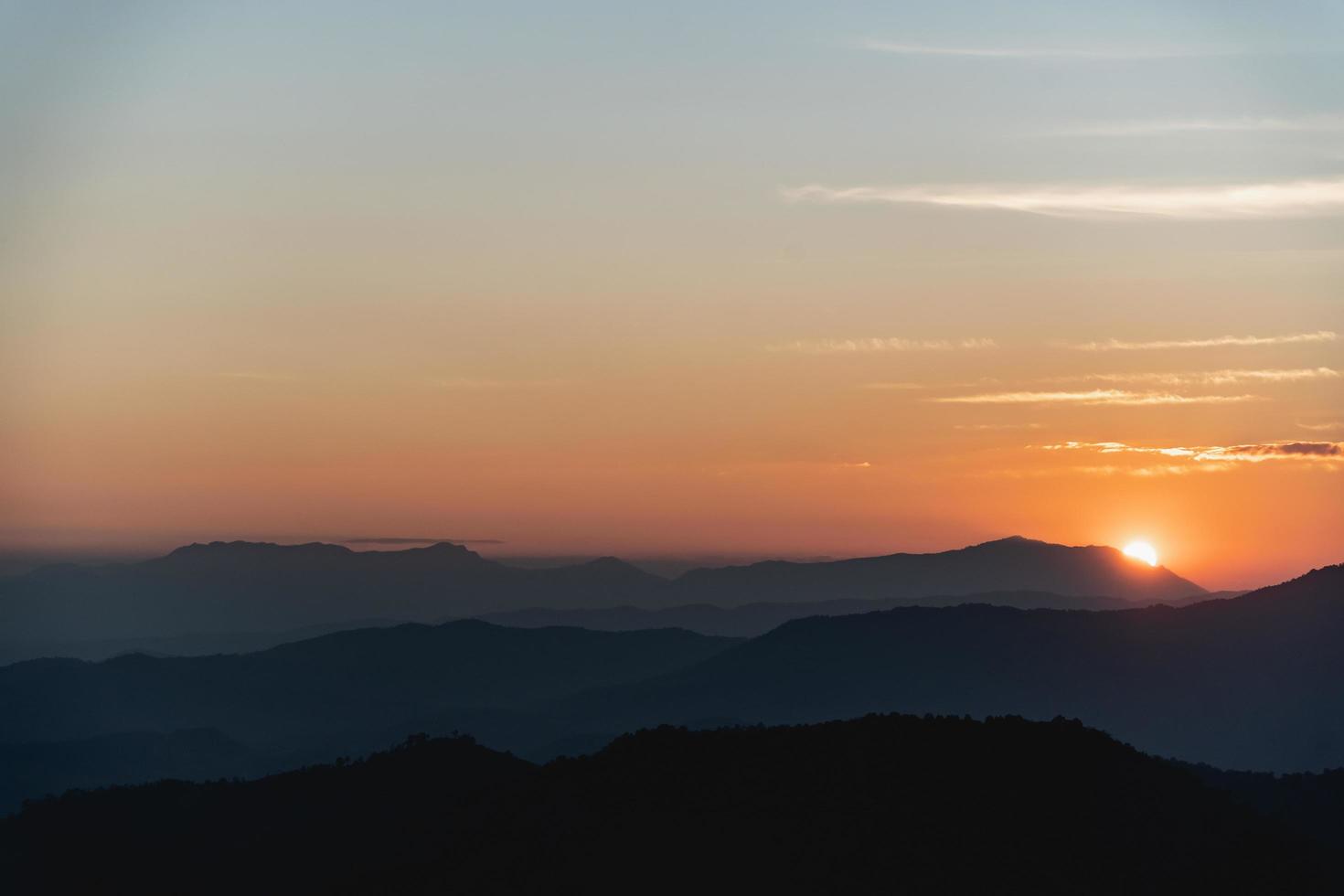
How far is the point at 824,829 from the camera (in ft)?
190

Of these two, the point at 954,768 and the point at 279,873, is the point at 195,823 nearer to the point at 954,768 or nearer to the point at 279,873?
the point at 279,873

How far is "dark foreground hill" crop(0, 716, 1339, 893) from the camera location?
5575 centimetres

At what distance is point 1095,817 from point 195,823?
156 feet

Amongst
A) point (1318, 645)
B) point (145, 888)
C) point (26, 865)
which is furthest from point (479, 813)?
point (1318, 645)

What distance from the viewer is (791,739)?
66000mm

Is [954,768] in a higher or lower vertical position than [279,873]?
higher

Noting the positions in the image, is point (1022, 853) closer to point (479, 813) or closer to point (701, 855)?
point (701, 855)

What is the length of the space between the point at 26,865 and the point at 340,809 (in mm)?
16417

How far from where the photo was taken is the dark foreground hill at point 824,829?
55.8m

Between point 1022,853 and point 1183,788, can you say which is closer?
point 1022,853

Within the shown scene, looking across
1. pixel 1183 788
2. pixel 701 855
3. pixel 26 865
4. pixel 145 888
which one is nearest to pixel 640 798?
pixel 701 855

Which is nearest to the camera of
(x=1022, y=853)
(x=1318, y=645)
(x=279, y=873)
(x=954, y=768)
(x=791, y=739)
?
(x=1022, y=853)

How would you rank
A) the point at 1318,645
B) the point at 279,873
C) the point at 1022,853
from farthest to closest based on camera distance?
1. the point at 1318,645
2. the point at 279,873
3. the point at 1022,853

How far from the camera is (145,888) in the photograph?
73312mm
